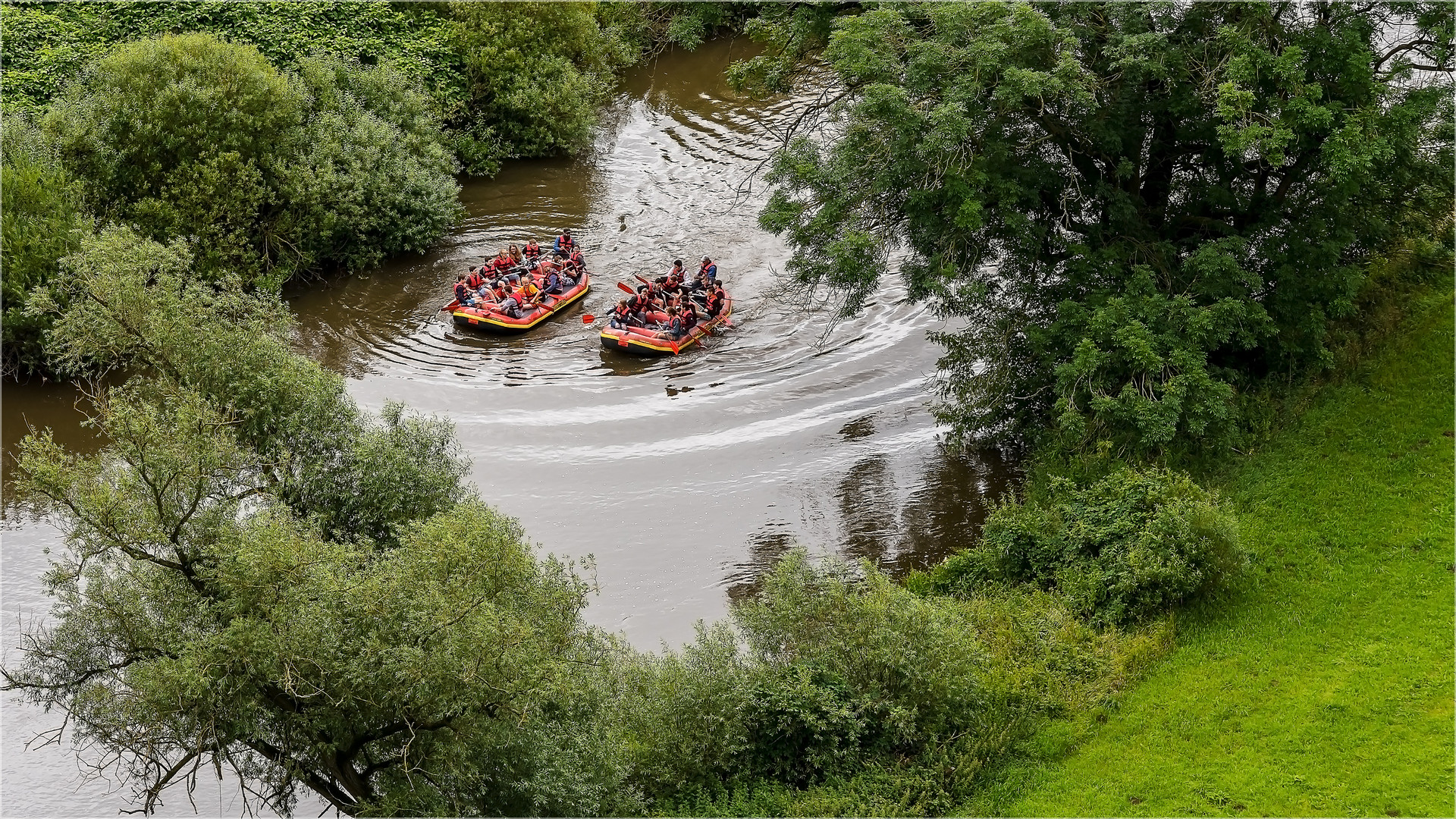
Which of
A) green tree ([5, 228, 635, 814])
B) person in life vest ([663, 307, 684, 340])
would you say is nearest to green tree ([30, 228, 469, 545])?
green tree ([5, 228, 635, 814])

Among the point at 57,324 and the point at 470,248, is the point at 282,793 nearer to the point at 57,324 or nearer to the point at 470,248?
the point at 57,324

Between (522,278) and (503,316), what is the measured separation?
161 centimetres

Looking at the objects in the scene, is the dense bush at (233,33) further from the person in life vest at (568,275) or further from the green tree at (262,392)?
the green tree at (262,392)

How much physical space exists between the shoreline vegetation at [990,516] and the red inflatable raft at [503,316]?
19.4 feet

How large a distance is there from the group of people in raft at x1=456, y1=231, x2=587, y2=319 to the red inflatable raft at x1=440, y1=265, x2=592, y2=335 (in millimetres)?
90

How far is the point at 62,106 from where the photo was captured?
103 ft

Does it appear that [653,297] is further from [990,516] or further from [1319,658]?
[1319,658]

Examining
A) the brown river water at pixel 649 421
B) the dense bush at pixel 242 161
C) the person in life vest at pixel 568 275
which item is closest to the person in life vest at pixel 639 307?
the brown river water at pixel 649 421

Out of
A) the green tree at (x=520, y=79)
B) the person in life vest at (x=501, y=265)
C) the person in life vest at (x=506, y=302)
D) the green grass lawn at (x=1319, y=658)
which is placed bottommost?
the green grass lawn at (x=1319, y=658)

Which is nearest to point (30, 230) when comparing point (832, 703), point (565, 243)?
point (565, 243)

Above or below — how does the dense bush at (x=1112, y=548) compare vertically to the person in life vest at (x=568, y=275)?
below

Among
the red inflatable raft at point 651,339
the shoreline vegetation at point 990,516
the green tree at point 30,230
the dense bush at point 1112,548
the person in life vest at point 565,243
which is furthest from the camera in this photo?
the person in life vest at point 565,243

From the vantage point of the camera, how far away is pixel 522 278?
32906 mm

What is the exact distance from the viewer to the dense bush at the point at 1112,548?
1980 cm
